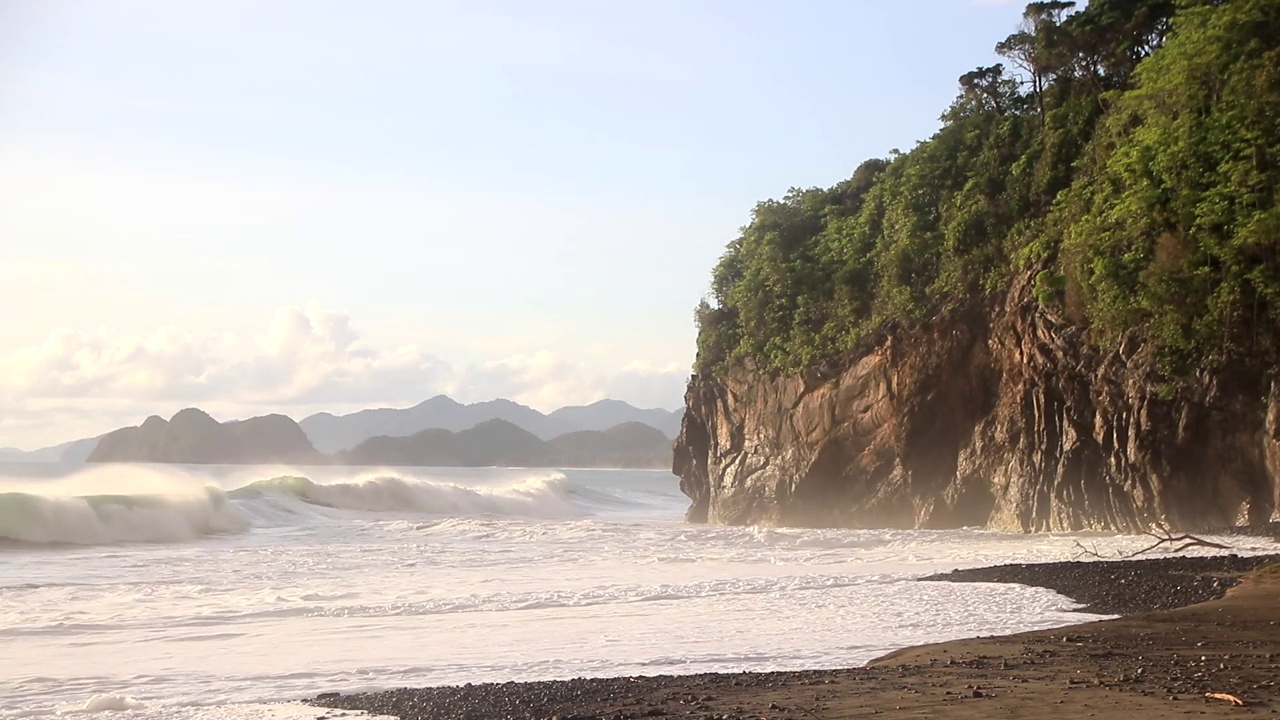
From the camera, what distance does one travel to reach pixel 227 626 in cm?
1611

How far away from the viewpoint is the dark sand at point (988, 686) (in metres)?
8.90

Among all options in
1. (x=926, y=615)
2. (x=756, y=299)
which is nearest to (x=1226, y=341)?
(x=926, y=615)

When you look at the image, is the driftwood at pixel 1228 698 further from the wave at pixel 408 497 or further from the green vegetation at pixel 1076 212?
the wave at pixel 408 497

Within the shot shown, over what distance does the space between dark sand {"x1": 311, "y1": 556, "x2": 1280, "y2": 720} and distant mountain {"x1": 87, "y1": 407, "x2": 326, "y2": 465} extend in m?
167

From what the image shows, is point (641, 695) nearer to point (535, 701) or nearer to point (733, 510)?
point (535, 701)

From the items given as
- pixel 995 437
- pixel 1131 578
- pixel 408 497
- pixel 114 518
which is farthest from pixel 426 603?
pixel 408 497

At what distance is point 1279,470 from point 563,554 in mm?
15297

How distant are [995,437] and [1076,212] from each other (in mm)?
6392

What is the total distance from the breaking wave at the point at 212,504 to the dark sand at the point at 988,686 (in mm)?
23613

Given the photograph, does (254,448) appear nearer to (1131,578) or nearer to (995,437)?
(995,437)

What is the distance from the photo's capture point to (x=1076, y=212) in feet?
97.7

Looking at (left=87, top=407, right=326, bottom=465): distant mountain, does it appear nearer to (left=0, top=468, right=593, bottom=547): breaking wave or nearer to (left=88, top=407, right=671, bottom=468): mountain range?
(left=88, top=407, right=671, bottom=468): mountain range

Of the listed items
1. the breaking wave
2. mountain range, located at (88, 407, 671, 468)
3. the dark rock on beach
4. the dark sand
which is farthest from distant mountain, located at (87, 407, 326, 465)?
A: the dark sand

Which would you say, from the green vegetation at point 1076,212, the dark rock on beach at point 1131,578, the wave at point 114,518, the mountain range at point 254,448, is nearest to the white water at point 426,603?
the wave at point 114,518
